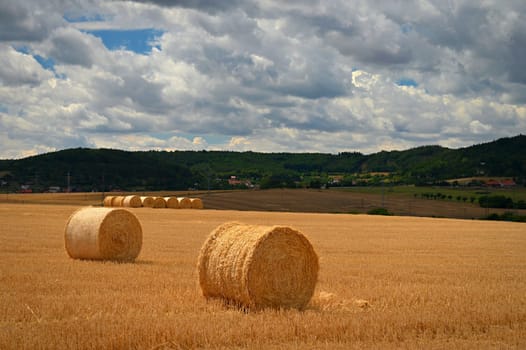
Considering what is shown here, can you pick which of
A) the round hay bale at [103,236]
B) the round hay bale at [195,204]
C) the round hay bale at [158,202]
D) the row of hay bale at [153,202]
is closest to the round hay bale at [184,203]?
the row of hay bale at [153,202]

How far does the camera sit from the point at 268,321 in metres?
9.40

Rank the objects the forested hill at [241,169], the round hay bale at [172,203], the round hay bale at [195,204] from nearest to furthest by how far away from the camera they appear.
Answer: the round hay bale at [172,203] < the round hay bale at [195,204] < the forested hill at [241,169]

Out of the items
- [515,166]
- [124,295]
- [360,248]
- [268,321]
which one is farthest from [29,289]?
[515,166]

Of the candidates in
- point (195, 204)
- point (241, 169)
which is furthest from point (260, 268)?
point (241, 169)

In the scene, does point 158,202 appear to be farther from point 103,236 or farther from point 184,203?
point 103,236

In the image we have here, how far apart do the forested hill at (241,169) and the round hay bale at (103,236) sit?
71018mm

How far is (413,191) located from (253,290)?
246ft

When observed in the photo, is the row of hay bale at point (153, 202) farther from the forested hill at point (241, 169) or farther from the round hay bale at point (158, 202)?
the forested hill at point (241, 169)

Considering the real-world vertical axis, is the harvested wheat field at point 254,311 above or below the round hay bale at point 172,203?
below

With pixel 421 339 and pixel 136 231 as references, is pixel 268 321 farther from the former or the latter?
pixel 136 231

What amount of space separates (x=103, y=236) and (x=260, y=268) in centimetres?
788

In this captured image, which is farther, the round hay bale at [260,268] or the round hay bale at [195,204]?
the round hay bale at [195,204]

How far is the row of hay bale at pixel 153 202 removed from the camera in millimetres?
56062

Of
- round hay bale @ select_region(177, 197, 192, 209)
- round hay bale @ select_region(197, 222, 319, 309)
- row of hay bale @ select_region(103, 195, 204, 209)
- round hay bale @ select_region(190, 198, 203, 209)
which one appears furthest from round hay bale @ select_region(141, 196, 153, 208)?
round hay bale @ select_region(197, 222, 319, 309)
